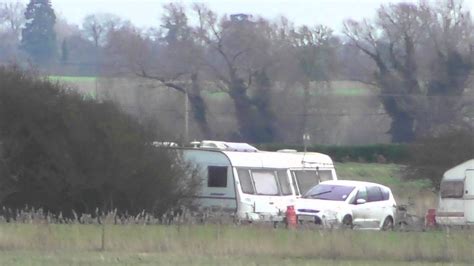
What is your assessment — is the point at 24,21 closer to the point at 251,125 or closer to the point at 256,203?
the point at 251,125

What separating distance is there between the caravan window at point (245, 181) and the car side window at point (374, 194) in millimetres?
2984

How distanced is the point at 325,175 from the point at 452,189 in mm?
3516

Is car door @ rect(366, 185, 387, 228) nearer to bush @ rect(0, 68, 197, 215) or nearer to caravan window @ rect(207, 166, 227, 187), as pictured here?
caravan window @ rect(207, 166, 227, 187)

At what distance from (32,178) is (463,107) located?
4209 centimetres

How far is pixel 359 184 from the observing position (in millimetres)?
29297

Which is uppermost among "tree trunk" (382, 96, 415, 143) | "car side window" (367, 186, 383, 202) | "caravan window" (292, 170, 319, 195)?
"tree trunk" (382, 96, 415, 143)

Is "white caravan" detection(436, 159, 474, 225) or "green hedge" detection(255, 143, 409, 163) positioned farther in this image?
"green hedge" detection(255, 143, 409, 163)

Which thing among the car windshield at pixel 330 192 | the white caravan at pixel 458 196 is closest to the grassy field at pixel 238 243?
the car windshield at pixel 330 192

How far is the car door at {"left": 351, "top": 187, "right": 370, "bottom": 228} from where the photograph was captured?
92.4 ft

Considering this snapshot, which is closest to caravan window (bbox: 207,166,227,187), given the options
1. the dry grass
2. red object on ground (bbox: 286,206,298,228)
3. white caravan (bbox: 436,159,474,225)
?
red object on ground (bbox: 286,206,298,228)

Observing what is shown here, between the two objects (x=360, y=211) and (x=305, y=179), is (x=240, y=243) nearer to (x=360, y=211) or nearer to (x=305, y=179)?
(x=360, y=211)

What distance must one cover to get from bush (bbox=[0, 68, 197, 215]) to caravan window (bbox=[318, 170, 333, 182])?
5.49m

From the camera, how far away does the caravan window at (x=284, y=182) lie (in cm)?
2976

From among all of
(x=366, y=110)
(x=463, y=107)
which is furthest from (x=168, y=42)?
(x=463, y=107)
